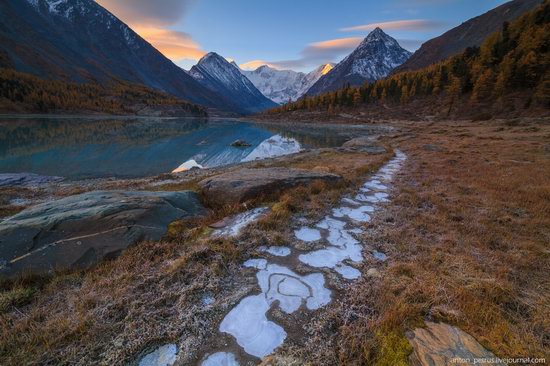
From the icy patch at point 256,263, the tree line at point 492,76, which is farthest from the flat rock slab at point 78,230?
the tree line at point 492,76

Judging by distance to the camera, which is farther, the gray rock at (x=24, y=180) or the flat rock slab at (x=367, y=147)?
the flat rock slab at (x=367, y=147)

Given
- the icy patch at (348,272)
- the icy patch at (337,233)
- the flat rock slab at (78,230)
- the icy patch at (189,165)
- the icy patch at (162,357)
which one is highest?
the flat rock slab at (78,230)

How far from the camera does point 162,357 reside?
3238mm

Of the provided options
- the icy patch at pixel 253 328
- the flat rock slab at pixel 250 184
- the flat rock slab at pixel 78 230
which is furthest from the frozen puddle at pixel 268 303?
the flat rock slab at pixel 250 184

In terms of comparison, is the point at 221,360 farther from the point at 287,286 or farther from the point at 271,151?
the point at 271,151

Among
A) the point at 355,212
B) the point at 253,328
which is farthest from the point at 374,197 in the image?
the point at 253,328

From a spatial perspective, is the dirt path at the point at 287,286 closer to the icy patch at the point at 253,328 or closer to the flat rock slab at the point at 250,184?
the icy patch at the point at 253,328

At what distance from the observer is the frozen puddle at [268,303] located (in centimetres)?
Answer: 352

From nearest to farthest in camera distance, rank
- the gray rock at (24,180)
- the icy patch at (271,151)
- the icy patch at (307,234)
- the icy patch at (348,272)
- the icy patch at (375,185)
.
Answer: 1. the icy patch at (348,272)
2. the icy patch at (307,234)
3. the icy patch at (375,185)
4. the gray rock at (24,180)
5. the icy patch at (271,151)

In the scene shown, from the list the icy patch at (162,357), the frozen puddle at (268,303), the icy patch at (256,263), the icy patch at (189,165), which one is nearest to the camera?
the icy patch at (162,357)

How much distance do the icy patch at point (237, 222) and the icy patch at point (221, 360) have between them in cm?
338

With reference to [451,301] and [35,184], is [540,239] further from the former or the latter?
[35,184]

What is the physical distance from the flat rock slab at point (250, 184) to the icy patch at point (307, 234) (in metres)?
3.03

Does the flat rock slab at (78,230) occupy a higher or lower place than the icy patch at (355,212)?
higher
